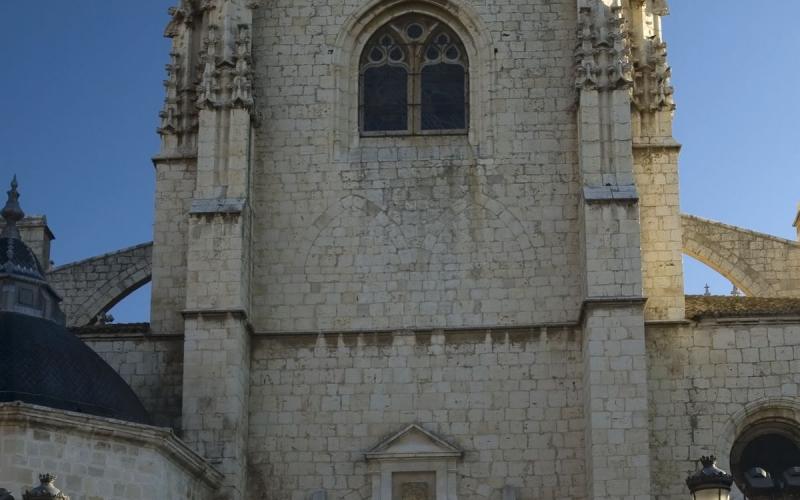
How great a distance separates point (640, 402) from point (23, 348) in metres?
8.48

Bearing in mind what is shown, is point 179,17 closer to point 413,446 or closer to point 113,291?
point 113,291

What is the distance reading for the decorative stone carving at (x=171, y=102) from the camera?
2622cm

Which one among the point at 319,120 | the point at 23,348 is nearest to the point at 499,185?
the point at 319,120

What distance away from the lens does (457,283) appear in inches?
971

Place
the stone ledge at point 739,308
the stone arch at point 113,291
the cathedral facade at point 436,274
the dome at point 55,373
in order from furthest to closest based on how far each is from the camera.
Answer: the stone arch at point 113,291
the stone ledge at point 739,308
the cathedral facade at point 436,274
the dome at point 55,373

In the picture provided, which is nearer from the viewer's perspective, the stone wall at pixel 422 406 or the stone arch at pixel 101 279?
the stone wall at pixel 422 406

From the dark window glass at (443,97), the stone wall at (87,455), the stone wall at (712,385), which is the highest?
the dark window glass at (443,97)

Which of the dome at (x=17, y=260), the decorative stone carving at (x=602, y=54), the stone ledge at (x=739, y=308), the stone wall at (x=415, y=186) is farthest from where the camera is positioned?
the decorative stone carving at (x=602, y=54)

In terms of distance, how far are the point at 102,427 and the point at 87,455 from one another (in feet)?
1.25

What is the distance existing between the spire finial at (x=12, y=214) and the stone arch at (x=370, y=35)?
16.6 ft

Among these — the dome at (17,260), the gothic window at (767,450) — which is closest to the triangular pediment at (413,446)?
the gothic window at (767,450)

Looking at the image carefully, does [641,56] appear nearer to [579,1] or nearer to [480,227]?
[579,1]

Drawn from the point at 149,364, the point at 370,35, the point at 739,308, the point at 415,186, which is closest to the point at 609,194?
the point at 739,308

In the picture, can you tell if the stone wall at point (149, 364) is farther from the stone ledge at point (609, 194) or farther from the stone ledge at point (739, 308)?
the stone ledge at point (739, 308)
